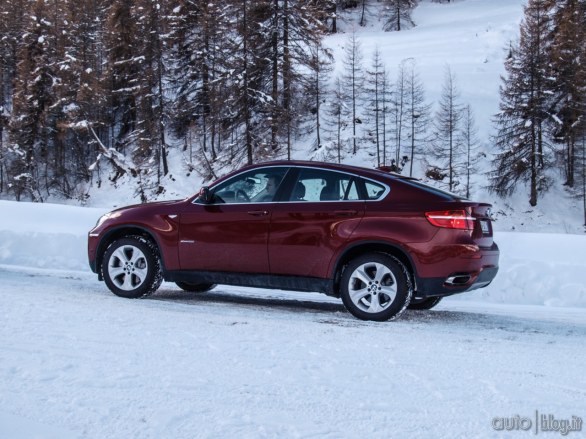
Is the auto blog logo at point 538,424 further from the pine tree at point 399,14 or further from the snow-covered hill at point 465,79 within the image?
the pine tree at point 399,14

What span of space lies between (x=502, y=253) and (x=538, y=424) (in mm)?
7475

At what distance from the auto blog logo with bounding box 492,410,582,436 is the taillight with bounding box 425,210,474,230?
3.01 m

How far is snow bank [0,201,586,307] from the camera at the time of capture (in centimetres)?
970

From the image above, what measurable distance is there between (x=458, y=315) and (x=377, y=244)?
1.71 meters

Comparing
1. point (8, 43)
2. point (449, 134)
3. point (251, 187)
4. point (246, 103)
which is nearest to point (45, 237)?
point (251, 187)

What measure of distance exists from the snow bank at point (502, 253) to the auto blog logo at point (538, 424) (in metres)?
6.11

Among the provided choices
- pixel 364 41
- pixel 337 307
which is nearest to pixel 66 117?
pixel 364 41

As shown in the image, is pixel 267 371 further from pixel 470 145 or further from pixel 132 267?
pixel 470 145

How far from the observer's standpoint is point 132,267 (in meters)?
7.96

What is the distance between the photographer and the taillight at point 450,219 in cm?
654

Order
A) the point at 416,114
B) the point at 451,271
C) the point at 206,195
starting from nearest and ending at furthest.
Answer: the point at 451,271
the point at 206,195
the point at 416,114

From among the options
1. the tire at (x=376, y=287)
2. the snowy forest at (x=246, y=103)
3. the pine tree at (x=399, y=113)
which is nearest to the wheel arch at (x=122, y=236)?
the tire at (x=376, y=287)

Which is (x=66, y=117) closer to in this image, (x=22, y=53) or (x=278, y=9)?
(x=22, y=53)

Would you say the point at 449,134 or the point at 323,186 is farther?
the point at 449,134
